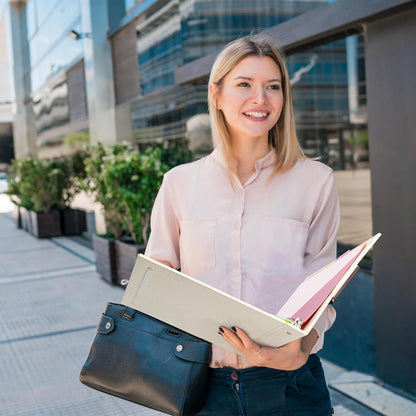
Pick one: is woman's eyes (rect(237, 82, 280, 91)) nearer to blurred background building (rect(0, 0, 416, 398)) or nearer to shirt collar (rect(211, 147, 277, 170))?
shirt collar (rect(211, 147, 277, 170))

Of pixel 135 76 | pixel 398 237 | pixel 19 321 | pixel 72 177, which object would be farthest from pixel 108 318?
pixel 72 177

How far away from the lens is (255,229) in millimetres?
1568

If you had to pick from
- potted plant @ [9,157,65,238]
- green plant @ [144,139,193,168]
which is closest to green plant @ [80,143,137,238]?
green plant @ [144,139,193,168]

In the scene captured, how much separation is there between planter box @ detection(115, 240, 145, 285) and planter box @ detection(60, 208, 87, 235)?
505 cm

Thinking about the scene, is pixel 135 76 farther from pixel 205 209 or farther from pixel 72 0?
pixel 205 209

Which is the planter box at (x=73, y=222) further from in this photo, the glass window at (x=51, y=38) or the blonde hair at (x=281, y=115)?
the blonde hair at (x=281, y=115)

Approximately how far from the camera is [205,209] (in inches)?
64.4

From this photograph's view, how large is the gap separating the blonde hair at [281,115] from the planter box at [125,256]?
14.3ft

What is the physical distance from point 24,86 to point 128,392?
54.6 ft

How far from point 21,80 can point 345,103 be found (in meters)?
14.5

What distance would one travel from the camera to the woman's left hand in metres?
1.33

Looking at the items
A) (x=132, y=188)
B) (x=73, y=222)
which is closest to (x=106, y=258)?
(x=132, y=188)

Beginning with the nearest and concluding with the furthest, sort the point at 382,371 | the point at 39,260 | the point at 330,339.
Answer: the point at 382,371 → the point at 330,339 → the point at 39,260

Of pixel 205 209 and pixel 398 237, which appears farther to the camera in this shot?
pixel 398 237
